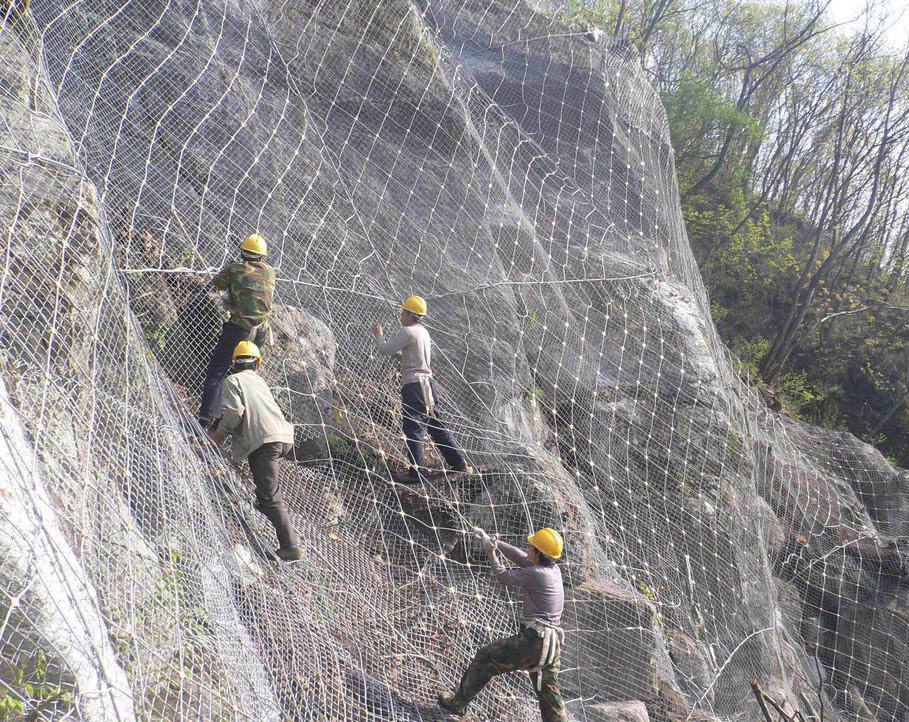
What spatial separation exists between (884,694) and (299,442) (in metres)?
6.12

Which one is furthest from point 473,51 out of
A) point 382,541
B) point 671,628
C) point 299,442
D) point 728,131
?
point 728,131

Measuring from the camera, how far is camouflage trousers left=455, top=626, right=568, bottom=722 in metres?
2.86

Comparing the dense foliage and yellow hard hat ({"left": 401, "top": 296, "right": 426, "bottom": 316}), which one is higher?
the dense foliage

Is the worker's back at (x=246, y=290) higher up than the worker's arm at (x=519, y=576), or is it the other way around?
the worker's back at (x=246, y=290)

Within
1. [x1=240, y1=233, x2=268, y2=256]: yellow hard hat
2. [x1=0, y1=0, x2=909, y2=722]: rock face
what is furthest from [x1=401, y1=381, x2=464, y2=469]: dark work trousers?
[x1=240, y1=233, x2=268, y2=256]: yellow hard hat

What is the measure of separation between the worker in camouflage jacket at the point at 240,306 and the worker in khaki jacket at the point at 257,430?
38 centimetres

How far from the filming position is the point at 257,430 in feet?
9.41

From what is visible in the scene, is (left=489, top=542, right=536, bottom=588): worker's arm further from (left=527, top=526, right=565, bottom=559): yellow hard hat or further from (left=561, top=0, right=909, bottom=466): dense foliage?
(left=561, top=0, right=909, bottom=466): dense foliage

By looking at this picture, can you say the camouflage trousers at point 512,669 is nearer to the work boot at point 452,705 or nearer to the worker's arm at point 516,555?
the work boot at point 452,705

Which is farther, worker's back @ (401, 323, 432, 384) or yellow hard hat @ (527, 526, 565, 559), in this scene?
worker's back @ (401, 323, 432, 384)

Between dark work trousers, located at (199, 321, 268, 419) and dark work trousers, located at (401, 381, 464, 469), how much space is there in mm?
978

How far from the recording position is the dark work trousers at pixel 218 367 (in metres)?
3.32

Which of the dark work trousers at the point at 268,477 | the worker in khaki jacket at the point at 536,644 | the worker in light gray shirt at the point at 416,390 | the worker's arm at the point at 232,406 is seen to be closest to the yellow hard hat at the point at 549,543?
the worker in khaki jacket at the point at 536,644

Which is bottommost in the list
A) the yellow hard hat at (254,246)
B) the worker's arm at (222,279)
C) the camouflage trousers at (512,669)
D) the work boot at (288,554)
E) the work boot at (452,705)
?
the work boot at (452,705)
